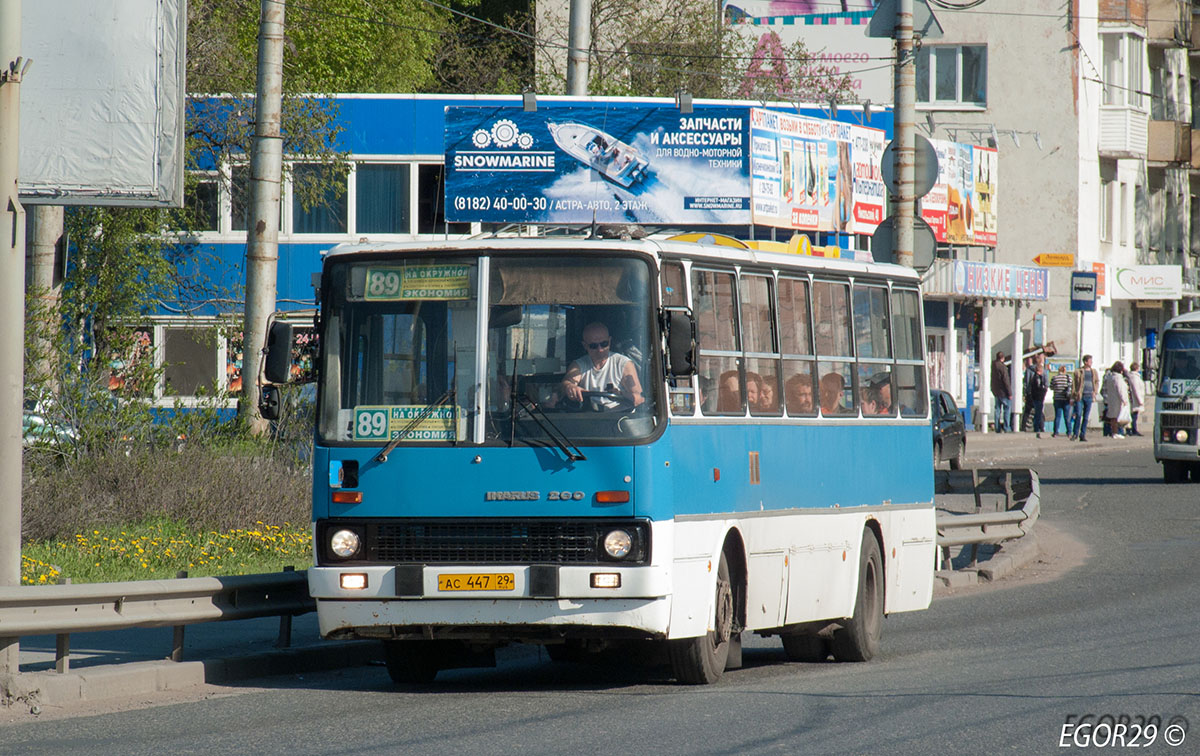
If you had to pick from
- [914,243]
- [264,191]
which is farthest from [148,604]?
[914,243]

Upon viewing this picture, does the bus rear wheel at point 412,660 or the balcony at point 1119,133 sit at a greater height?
the balcony at point 1119,133

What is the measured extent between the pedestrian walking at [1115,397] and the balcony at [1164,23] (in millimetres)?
18128

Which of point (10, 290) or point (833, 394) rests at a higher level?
point (10, 290)

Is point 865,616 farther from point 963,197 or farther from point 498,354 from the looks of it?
point 963,197

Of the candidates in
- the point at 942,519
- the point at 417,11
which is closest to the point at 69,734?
the point at 942,519

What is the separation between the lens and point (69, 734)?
9195 mm

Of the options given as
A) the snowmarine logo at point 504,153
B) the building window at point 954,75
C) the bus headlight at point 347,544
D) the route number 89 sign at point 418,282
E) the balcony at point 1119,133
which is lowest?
the bus headlight at point 347,544

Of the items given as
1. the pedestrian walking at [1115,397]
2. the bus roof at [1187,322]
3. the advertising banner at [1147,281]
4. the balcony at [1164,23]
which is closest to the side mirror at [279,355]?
the bus roof at [1187,322]

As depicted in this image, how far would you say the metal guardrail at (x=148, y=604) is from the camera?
389 inches

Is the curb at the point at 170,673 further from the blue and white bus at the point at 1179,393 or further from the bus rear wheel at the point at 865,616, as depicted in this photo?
the blue and white bus at the point at 1179,393

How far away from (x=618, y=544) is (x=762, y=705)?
116cm

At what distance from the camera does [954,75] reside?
58312mm

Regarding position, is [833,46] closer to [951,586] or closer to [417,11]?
[417,11]

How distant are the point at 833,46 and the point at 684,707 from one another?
43.9 metres
